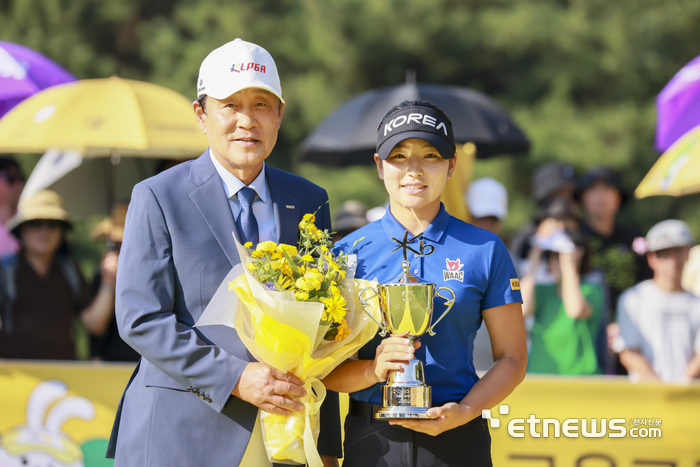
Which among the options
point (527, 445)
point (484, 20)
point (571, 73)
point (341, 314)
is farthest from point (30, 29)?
point (341, 314)

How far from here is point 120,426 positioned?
260 centimetres

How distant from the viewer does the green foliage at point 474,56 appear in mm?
13117

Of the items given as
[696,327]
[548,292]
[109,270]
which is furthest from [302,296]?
[109,270]

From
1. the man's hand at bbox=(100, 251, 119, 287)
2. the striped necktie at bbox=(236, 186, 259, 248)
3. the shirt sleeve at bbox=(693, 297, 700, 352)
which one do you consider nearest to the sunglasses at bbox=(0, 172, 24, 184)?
the man's hand at bbox=(100, 251, 119, 287)

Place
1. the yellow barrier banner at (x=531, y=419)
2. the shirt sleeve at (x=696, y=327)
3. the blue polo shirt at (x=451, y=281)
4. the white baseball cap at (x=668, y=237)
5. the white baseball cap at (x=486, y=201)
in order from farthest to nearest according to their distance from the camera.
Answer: the white baseball cap at (x=486, y=201) → the white baseball cap at (x=668, y=237) → the shirt sleeve at (x=696, y=327) → the yellow barrier banner at (x=531, y=419) → the blue polo shirt at (x=451, y=281)

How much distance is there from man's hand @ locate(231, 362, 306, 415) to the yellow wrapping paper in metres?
0.03

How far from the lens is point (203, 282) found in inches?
97.6

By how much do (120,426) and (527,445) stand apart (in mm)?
2586

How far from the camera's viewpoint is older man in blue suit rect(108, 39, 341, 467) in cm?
239

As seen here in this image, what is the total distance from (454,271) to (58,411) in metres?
3.08

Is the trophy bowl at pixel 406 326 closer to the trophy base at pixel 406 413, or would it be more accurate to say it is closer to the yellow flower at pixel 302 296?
the trophy base at pixel 406 413

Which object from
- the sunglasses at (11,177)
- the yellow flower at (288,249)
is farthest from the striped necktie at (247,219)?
the sunglasses at (11,177)

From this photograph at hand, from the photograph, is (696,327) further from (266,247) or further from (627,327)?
(266,247)

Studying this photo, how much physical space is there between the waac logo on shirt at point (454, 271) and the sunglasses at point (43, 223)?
12.3 ft
